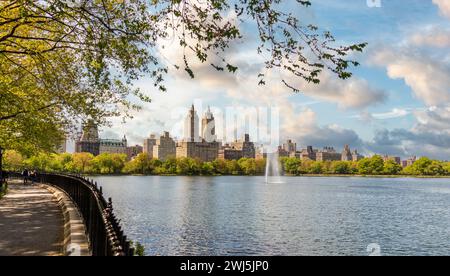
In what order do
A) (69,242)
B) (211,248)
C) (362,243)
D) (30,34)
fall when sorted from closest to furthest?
1. (69,242)
2. (30,34)
3. (211,248)
4. (362,243)

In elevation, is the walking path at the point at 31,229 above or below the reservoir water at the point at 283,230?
above

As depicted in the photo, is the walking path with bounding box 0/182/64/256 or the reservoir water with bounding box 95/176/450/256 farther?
the reservoir water with bounding box 95/176/450/256

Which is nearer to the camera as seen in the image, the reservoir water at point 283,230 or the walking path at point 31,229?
the walking path at point 31,229

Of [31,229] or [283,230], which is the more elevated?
[31,229]

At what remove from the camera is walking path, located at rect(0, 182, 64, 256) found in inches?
489

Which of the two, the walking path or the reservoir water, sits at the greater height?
the walking path

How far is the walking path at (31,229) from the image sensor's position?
12422 mm

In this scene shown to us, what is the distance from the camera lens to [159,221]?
4272 centimetres

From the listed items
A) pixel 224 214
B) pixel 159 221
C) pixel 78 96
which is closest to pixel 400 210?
pixel 224 214

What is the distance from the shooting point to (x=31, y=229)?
1545cm

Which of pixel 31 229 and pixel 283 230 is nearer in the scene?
pixel 31 229

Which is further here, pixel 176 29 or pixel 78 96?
pixel 78 96

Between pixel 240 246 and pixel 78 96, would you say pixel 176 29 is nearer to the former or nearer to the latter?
pixel 78 96
